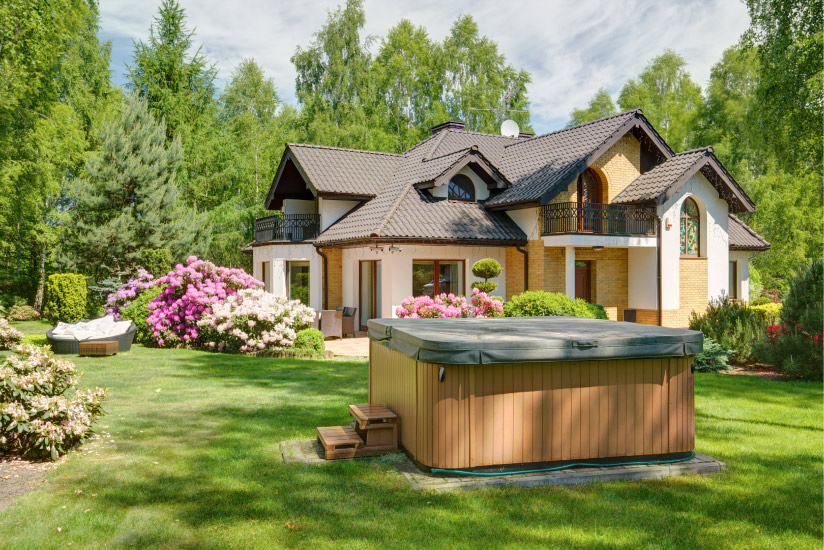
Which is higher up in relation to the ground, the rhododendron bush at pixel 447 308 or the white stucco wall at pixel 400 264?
the white stucco wall at pixel 400 264

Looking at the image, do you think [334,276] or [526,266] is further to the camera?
[334,276]

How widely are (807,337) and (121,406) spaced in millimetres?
12382

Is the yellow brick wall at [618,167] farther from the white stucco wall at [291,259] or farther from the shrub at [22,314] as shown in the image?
the shrub at [22,314]

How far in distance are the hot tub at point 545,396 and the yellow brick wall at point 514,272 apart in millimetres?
14241

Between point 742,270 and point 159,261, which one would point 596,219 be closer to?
point 742,270

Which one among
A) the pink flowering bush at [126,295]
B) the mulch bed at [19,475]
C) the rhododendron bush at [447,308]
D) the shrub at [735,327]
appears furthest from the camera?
the pink flowering bush at [126,295]

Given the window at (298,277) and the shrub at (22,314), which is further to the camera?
the shrub at (22,314)

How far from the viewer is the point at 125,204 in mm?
25250

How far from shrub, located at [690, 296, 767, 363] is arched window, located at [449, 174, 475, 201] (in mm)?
8735

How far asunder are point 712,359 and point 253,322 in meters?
10.3

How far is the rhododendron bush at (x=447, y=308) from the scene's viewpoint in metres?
15.4

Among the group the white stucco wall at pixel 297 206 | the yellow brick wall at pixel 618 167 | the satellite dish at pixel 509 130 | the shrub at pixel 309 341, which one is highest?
the satellite dish at pixel 509 130

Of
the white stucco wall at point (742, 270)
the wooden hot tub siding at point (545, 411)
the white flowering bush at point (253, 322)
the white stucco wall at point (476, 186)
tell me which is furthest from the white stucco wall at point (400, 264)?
the wooden hot tub siding at point (545, 411)

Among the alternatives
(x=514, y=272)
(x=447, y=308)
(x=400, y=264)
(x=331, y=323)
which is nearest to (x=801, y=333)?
(x=447, y=308)
